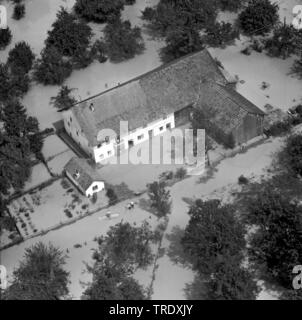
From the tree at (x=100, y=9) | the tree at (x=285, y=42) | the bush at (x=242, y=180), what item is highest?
the tree at (x=100, y=9)

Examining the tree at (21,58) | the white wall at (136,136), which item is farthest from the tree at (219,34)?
the tree at (21,58)

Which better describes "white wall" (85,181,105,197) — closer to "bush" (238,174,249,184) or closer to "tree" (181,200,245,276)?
"tree" (181,200,245,276)

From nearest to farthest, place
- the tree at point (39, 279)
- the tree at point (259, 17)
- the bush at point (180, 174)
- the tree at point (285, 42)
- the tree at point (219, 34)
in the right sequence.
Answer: the tree at point (39, 279) < the bush at point (180, 174) < the tree at point (285, 42) < the tree at point (219, 34) < the tree at point (259, 17)

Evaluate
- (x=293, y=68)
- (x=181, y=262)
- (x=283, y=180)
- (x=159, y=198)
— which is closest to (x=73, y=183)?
Answer: (x=159, y=198)

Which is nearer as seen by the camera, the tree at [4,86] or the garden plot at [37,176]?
the garden plot at [37,176]

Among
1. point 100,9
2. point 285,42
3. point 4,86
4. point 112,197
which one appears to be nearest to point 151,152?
point 112,197

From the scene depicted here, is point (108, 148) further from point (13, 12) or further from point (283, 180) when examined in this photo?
point (13, 12)

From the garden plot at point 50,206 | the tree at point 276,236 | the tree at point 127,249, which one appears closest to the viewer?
the tree at point 276,236

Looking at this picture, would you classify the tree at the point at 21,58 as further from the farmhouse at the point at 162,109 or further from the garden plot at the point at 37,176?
the garden plot at the point at 37,176
